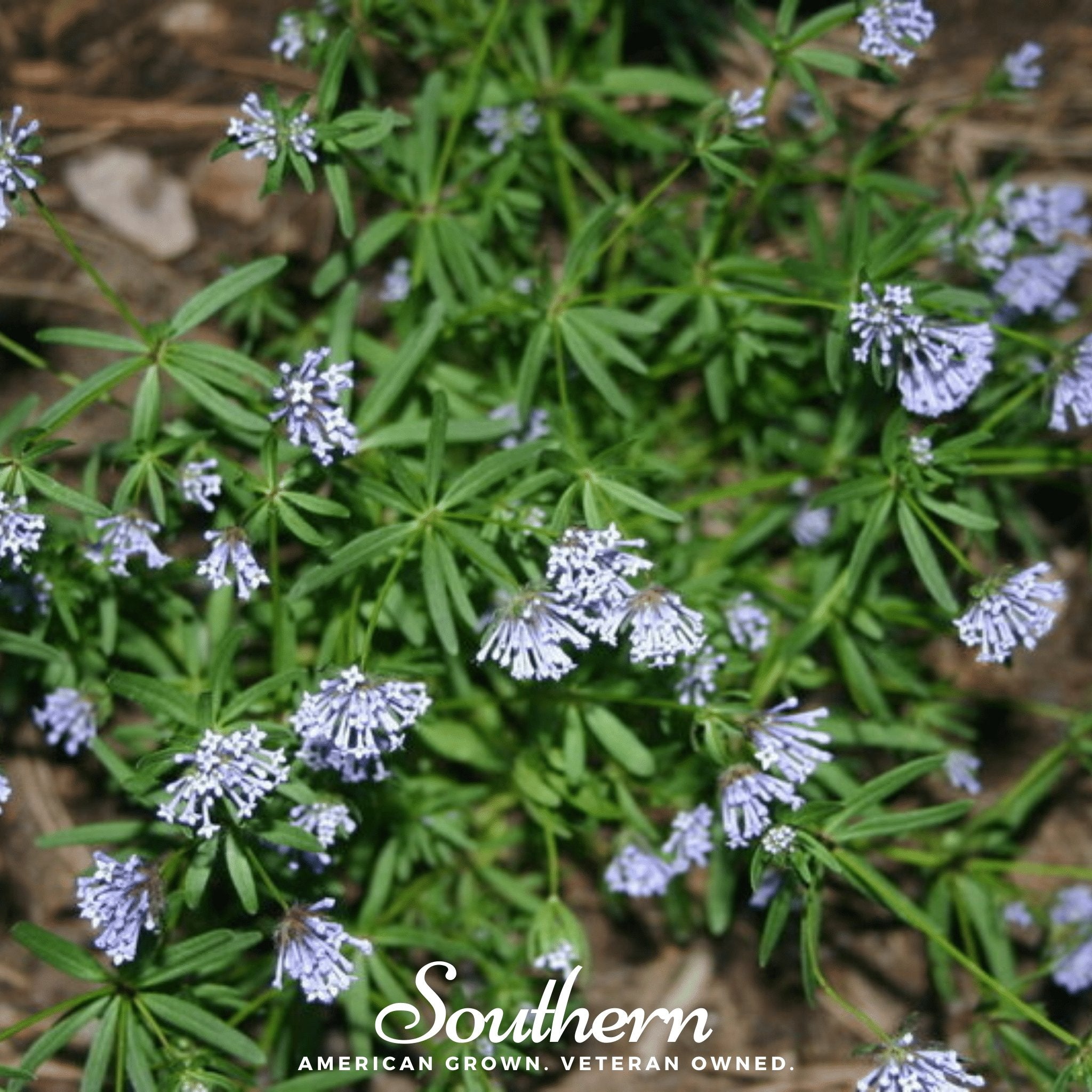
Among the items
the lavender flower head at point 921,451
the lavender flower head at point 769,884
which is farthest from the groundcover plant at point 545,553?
the lavender flower head at point 769,884

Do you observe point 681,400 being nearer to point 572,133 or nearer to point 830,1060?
point 572,133

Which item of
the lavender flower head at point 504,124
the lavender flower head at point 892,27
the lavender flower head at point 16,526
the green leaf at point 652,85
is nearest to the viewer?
the lavender flower head at point 16,526

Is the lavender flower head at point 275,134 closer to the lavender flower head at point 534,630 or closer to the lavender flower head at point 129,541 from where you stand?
the lavender flower head at point 129,541

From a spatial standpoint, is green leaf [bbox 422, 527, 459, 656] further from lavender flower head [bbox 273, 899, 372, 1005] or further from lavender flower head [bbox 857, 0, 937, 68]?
lavender flower head [bbox 857, 0, 937, 68]

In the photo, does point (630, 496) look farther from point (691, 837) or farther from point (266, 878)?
point (266, 878)

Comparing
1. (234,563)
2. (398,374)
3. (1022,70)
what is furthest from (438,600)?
(1022,70)

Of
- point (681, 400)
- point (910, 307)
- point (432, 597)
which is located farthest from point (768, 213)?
point (432, 597)

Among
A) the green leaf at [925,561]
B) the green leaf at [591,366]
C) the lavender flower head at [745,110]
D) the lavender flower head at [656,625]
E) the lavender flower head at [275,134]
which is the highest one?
the lavender flower head at [745,110]
